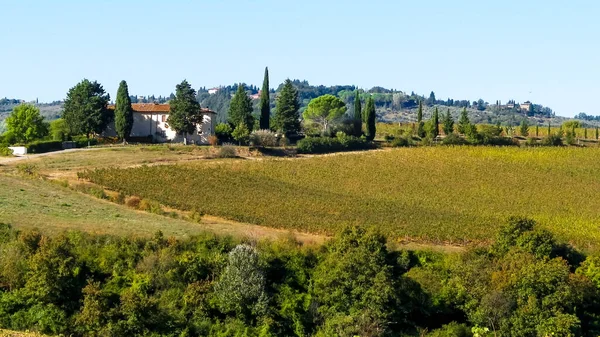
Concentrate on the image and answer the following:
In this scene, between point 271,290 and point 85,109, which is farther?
point 85,109

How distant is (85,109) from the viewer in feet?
254

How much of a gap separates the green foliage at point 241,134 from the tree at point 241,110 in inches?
162

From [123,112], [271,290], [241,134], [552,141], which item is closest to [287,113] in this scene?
[241,134]

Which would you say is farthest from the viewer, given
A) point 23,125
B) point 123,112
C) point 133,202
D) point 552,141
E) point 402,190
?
point 552,141

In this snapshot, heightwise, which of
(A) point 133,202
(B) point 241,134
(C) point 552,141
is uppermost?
(B) point 241,134

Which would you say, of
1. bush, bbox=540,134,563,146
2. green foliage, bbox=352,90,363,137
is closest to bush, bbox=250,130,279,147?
green foliage, bbox=352,90,363,137

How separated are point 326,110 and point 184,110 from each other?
2559 centimetres

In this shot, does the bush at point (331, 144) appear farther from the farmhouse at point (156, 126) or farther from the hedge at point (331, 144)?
the farmhouse at point (156, 126)

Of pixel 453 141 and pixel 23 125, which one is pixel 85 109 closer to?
pixel 23 125

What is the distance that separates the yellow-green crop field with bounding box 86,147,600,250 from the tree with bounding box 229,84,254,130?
39.4ft

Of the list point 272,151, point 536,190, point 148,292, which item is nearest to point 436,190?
point 536,190

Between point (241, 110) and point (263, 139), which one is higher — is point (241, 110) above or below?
above

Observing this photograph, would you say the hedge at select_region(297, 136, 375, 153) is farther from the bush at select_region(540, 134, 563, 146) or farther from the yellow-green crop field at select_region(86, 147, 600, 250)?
the bush at select_region(540, 134, 563, 146)

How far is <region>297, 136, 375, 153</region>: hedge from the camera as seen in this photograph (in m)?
77.9
